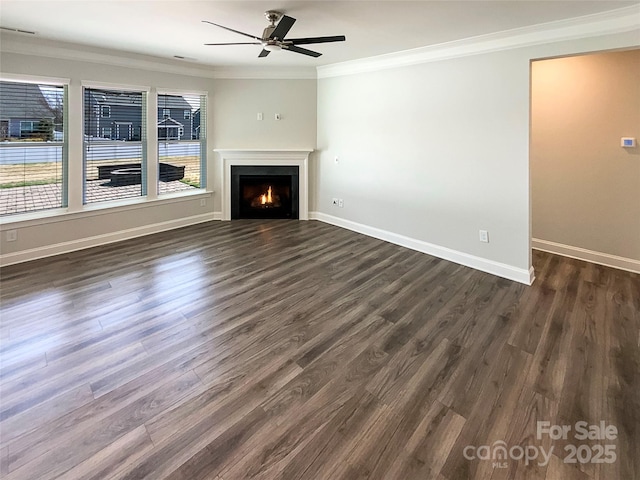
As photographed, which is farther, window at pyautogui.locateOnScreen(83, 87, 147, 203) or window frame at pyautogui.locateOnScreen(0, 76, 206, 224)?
window at pyautogui.locateOnScreen(83, 87, 147, 203)

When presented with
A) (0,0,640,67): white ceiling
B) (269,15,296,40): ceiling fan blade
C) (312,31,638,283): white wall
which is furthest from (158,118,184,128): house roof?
(269,15,296,40): ceiling fan blade

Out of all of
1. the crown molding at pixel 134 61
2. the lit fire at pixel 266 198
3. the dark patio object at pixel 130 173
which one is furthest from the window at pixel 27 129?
the lit fire at pixel 266 198

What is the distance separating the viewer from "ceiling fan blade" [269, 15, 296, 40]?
2945 mm

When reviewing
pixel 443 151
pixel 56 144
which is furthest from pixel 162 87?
pixel 443 151

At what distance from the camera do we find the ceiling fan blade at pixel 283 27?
295 cm

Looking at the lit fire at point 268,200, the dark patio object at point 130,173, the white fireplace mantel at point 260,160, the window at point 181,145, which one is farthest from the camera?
the lit fire at point 268,200

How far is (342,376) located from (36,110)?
15.9 ft

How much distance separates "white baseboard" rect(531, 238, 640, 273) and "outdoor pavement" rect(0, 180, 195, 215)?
6.02 metres

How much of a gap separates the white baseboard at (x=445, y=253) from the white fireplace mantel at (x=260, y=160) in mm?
909

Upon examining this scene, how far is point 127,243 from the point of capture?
534 centimetres

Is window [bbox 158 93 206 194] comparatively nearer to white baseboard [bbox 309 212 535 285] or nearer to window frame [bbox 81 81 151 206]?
window frame [bbox 81 81 151 206]

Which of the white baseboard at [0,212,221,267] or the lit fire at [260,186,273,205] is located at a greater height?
the lit fire at [260,186,273,205]

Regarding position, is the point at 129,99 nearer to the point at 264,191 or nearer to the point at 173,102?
the point at 173,102

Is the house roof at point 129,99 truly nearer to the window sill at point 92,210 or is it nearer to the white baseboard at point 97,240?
the window sill at point 92,210
